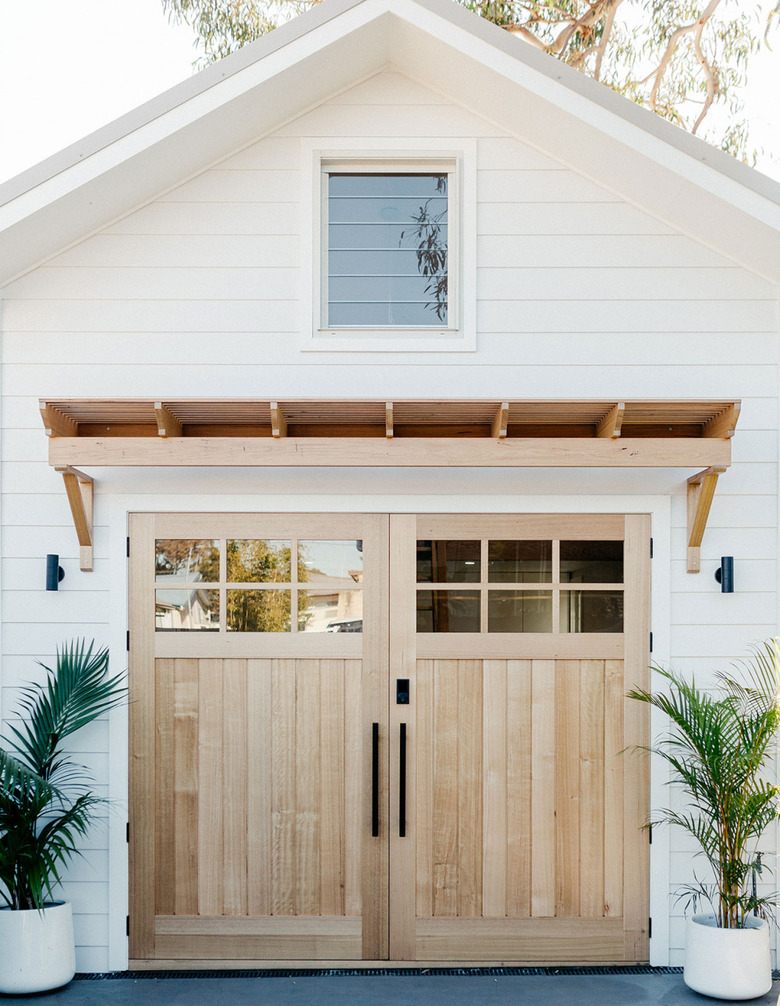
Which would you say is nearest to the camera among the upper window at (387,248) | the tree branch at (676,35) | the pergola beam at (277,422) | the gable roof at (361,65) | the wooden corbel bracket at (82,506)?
the pergola beam at (277,422)

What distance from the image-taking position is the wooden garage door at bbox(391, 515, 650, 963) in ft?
14.0

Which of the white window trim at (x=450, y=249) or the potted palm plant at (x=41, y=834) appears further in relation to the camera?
the white window trim at (x=450, y=249)

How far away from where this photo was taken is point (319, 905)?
4.26m

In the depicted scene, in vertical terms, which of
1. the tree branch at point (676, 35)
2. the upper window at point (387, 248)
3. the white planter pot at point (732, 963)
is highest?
the tree branch at point (676, 35)

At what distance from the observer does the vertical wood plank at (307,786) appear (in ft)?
14.0

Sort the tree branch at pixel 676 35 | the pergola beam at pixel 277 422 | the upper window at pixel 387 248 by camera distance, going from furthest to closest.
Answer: the tree branch at pixel 676 35, the upper window at pixel 387 248, the pergola beam at pixel 277 422

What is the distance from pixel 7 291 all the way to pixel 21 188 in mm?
608

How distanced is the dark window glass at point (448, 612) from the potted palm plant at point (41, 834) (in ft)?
4.63

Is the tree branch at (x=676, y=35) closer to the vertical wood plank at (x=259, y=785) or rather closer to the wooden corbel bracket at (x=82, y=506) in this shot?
the wooden corbel bracket at (x=82, y=506)

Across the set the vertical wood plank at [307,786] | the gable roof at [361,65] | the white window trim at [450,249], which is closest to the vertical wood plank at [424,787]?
the vertical wood plank at [307,786]

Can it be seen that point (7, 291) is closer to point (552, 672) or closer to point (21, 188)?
point (21, 188)

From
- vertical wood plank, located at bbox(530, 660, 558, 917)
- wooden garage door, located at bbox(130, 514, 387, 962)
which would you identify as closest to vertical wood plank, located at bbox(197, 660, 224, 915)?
wooden garage door, located at bbox(130, 514, 387, 962)

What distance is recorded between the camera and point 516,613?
4.33 m

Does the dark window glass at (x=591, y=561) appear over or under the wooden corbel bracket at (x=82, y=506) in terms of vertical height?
under
